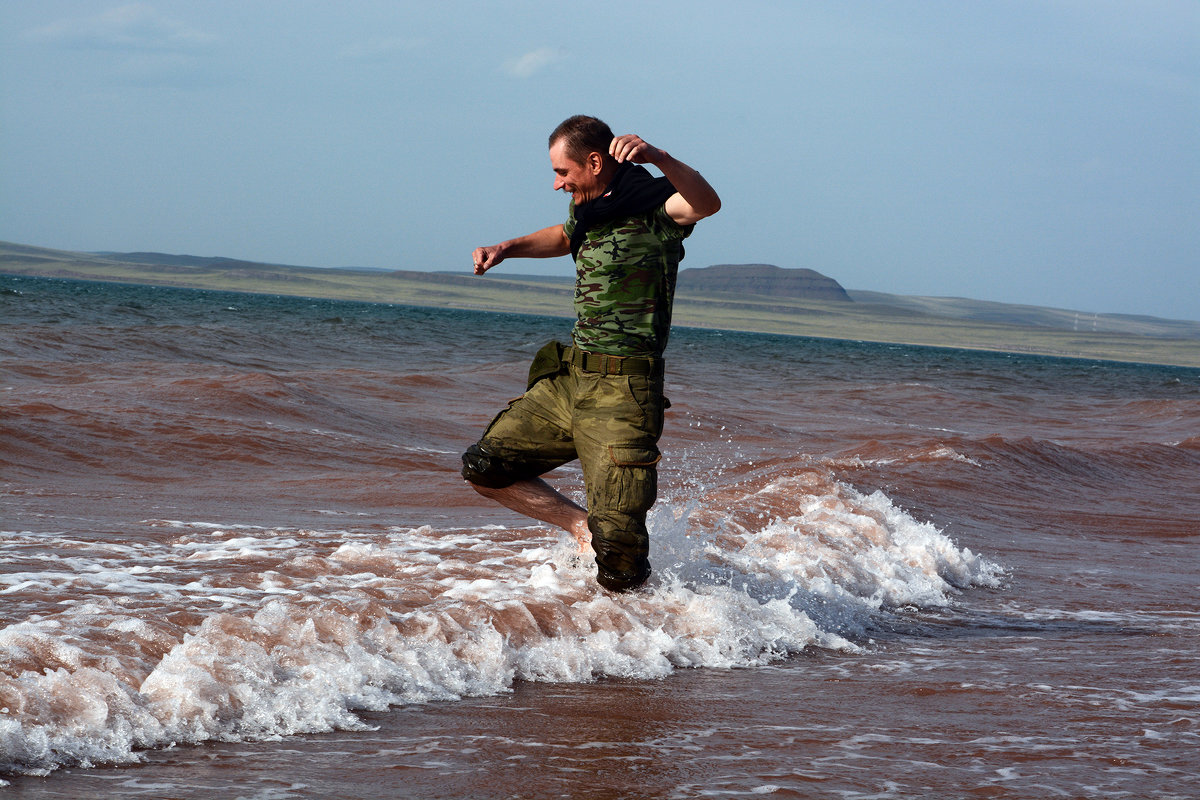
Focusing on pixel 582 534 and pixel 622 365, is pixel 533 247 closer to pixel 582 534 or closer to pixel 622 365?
pixel 622 365

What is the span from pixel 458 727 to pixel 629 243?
1.91 meters

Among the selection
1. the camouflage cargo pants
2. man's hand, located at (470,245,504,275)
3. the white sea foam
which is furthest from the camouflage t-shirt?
the white sea foam

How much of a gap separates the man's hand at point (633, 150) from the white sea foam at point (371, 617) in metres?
1.80

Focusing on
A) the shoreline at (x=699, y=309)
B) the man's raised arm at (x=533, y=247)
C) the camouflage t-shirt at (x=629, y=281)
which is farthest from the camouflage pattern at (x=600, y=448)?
the shoreline at (x=699, y=309)

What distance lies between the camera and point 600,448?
441 cm

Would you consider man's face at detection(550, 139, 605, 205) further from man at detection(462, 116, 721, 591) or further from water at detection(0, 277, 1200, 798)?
water at detection(0, 277, 1200, 798)

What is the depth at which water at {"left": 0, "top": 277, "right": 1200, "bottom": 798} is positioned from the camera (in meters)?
3.13

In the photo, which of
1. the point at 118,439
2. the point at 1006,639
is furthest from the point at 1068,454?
the point at 118,439

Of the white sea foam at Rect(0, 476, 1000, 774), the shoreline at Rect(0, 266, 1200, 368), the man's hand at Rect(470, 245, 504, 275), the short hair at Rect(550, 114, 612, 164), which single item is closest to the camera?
the white sea foam at Rect(0, 476, 1000, 774)

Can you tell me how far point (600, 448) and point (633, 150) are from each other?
1.21 meters

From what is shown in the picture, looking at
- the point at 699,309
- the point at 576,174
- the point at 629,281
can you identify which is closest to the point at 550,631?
the point at 629,281

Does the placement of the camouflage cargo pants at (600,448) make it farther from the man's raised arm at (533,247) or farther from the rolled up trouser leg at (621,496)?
the man's raised arm at (533,247)

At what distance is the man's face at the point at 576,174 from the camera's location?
14.1ft

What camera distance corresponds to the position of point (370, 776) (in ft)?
9.75
